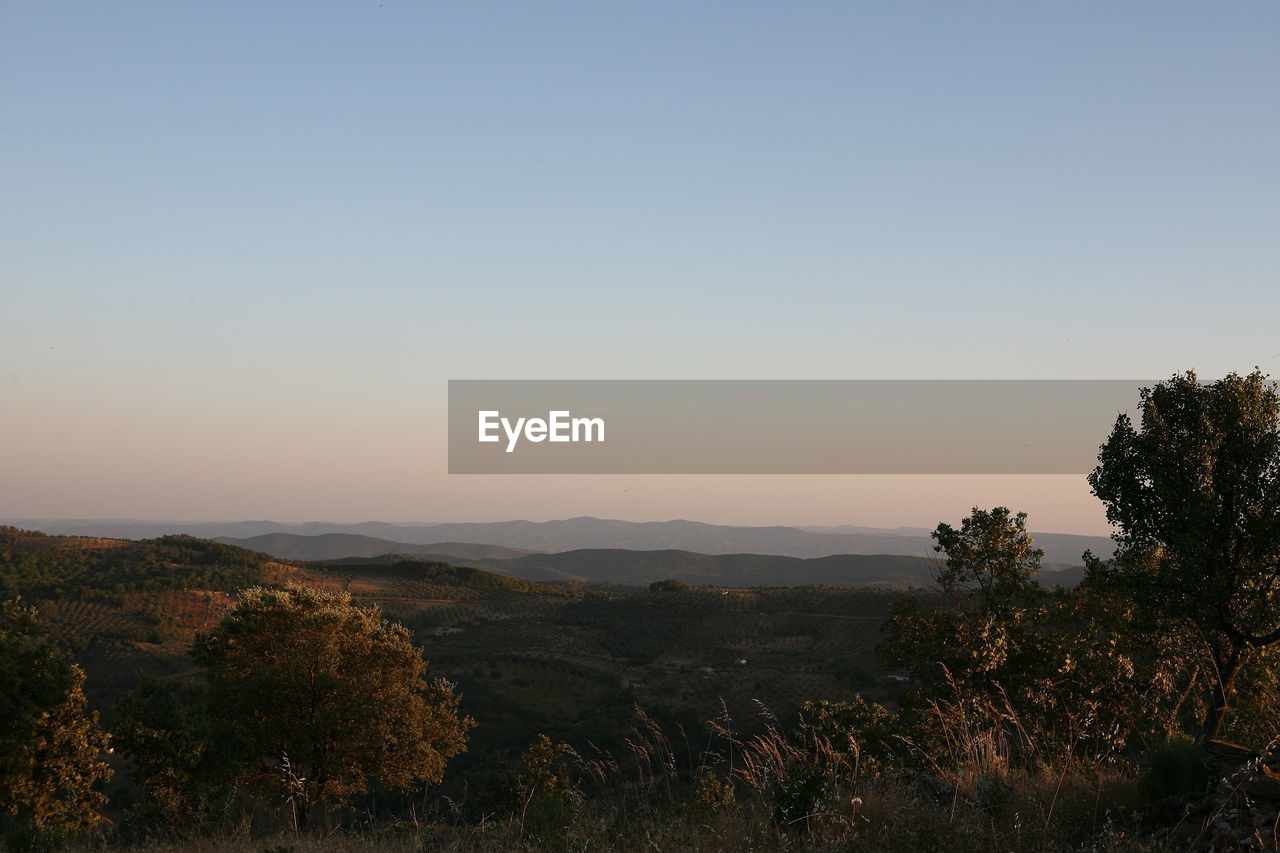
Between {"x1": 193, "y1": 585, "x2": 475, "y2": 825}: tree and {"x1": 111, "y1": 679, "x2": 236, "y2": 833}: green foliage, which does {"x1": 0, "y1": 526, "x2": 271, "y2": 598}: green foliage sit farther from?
{"x1": 111, "y1": 679, "x2": 236, "y2": 833}: green foliage

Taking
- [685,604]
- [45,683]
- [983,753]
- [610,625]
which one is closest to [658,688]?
[610,625]

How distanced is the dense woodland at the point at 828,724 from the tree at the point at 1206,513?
0.07m

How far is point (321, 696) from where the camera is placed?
Result: 86.6 feet

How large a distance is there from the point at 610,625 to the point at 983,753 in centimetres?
9393

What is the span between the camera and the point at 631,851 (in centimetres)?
616

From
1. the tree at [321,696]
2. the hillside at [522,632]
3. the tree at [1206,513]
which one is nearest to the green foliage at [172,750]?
the tree at [321,696]

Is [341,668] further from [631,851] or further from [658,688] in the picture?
[658,688]

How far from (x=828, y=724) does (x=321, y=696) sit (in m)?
16.5

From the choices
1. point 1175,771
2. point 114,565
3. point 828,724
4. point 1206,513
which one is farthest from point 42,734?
point 114,565

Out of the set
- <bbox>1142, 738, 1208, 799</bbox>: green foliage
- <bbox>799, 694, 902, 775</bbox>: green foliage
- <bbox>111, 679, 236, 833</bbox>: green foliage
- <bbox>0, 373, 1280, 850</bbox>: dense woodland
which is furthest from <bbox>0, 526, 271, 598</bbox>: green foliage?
<bbox>1142, 738, 1208, 799</bbox>: green foliage

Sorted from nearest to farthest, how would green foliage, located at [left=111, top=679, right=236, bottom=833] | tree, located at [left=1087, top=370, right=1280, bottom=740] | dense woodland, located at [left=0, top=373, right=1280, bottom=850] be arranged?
dense woodland, located at [left=0, top=373, right=1280, bottom=850] < tree, located at [left=1087, top=370, right=1280, bottom=740] < green foliage, located at [left=111, top=679, right=236, bottom=833]

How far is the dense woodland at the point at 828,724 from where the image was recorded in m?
Answer: 6.46

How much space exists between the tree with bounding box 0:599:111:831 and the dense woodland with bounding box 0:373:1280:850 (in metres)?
0.07

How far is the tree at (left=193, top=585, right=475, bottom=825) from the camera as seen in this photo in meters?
25.9
